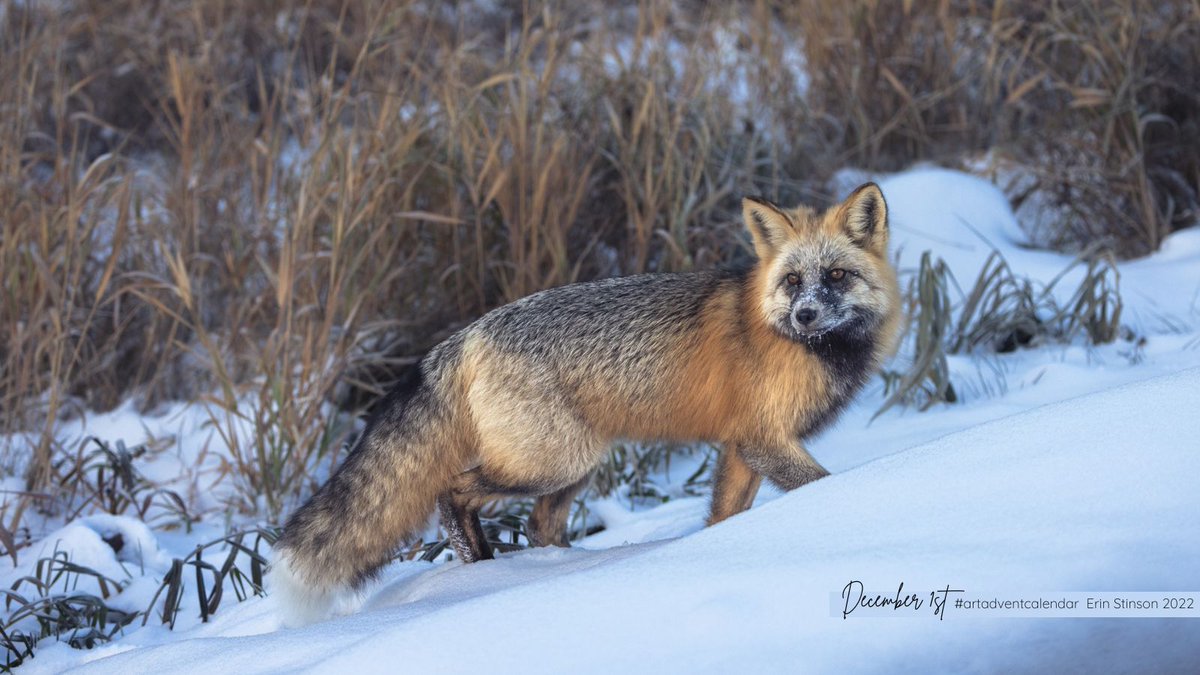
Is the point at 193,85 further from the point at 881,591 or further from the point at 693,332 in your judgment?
the point at 881,591

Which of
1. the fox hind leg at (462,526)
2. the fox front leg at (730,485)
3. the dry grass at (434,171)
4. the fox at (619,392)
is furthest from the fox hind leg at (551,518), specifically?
the dry grass at (434,171)

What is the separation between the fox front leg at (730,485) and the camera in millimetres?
3480

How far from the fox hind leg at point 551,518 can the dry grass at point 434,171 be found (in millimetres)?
1307

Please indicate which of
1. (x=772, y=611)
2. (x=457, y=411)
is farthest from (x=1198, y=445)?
(x=457, y=411)

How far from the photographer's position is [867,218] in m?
3.52

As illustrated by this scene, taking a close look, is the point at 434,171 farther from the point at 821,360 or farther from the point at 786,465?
the point at 786,465

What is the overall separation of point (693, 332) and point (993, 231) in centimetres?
324

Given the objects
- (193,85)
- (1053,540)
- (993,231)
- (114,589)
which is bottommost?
(114,589)

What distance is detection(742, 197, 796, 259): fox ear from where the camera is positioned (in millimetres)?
3508

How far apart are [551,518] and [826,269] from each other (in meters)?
1.23

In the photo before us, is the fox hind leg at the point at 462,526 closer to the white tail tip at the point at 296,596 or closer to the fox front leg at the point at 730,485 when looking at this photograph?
the white tail tip at the point at 296,596

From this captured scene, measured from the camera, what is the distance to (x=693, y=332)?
3.57m

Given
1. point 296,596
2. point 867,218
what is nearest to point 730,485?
point 867,218

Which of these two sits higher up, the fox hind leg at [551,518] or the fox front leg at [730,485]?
the fox front leg at [730,485]
